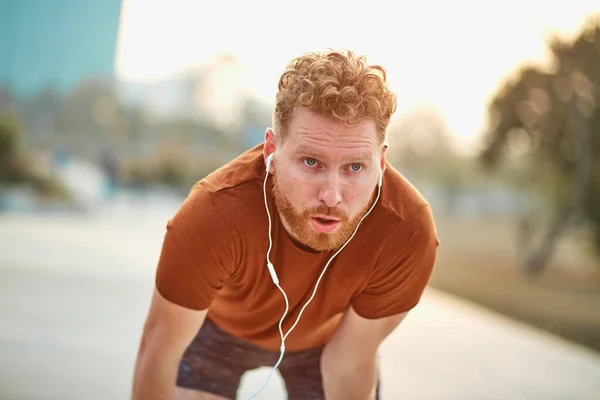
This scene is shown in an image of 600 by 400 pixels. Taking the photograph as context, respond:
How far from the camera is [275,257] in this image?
1613 mm

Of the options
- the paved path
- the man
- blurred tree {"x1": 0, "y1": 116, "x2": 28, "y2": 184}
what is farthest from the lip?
blurred tree {"x1": 0, "y1": 116, "x2": 28, "y2": 184}

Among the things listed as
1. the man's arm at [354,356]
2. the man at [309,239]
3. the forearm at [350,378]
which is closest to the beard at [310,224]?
the man at [309,239]

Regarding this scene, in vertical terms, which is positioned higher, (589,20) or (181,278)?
(589,20)

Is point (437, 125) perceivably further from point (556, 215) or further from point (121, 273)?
point (121, 273)

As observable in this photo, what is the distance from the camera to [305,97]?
144 centimetres

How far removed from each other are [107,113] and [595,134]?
5.25 m

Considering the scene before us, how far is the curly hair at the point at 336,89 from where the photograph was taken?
143 cm

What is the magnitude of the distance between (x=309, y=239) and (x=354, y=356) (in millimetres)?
441

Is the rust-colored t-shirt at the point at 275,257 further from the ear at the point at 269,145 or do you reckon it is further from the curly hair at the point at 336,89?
the curly hair at the point at 336,89

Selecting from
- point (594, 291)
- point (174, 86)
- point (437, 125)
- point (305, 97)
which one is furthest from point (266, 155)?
point (174, 86)

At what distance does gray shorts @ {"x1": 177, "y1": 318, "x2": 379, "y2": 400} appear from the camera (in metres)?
2.00

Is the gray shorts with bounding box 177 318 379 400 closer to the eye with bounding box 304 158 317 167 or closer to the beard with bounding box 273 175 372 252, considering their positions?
the beard with bounding box 273 175 372 252

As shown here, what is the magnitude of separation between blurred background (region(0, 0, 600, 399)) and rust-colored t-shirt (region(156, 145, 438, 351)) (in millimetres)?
1209

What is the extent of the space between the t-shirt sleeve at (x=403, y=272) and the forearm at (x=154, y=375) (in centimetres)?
48
